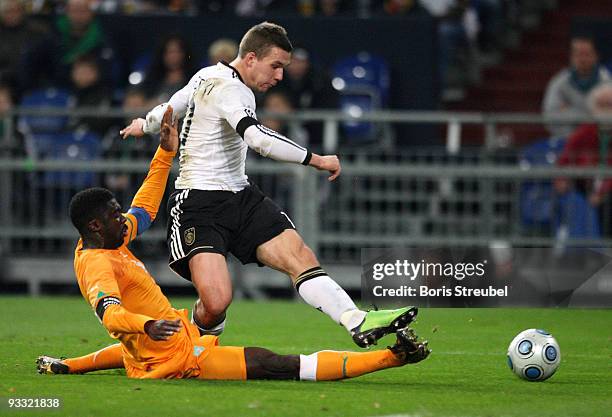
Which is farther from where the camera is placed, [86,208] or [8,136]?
[8,136]

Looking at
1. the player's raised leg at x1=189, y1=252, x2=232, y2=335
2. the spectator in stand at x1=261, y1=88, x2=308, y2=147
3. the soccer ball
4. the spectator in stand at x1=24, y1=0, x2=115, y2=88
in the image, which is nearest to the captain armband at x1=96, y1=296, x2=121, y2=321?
the player's raised leg at x1=189, y1=252, x2=232, y2=335

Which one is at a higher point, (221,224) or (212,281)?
(221,224)

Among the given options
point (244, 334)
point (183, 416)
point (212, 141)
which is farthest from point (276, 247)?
point (244, 334)

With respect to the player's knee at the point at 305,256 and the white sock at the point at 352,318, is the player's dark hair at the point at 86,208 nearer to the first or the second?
the player's knee at the point at 305,256

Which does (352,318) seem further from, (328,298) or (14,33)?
(14,33)

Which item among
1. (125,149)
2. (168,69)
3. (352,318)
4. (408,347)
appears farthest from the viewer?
(168,69)

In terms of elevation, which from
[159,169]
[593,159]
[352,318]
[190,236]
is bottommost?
[352,318]

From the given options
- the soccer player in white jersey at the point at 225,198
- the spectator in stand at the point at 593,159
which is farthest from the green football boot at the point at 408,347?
the spectator in stand at the point at 593,159

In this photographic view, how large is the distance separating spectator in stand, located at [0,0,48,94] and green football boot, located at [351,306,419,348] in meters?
9.79

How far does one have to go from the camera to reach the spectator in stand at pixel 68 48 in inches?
640

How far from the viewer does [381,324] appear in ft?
25.8

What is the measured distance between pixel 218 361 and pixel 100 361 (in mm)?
824

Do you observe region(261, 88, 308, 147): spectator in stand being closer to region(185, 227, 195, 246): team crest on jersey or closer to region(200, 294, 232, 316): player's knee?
region(185, 227, 195, 246): team crest on jersey

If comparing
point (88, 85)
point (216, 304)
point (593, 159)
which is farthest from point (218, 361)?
point (88, 85)
